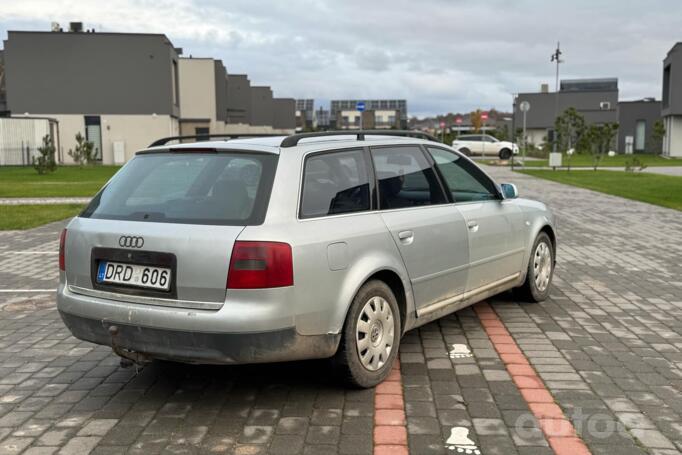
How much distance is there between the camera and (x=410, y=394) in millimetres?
4512

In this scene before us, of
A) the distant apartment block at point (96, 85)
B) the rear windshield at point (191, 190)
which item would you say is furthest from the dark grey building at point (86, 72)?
the rear windshield at point (191, 190)

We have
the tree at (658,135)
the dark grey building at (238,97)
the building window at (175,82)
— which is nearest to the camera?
the building window at (175,82)

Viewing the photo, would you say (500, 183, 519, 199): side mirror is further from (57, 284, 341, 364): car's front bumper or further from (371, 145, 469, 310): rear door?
(57, 284, 341, 364): car's front bumper

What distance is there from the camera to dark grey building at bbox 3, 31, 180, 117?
54781 millimetres

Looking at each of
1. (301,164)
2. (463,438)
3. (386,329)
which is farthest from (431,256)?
(463,438)

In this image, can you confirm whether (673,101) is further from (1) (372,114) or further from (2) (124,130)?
(1) (372,114)

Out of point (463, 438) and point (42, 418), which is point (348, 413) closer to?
point (463, 438)

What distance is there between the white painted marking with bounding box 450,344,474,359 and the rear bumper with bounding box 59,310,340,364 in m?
1.34

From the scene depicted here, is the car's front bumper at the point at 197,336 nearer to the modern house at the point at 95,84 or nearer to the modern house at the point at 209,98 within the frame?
the modern house at the point at 95,84

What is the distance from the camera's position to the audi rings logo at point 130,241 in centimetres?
416

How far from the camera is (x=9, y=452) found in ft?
12.2

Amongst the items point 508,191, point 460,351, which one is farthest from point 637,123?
point 460,351

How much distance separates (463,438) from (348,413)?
0.71 metres

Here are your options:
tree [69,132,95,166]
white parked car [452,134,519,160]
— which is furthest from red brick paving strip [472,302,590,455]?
white parked car [452,134,519,160]
